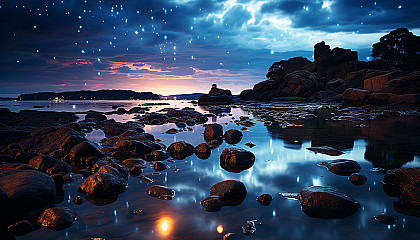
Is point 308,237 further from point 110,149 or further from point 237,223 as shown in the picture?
point 110,149

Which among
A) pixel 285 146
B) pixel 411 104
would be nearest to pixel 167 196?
pixel 285 146

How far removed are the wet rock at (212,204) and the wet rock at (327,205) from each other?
48.6 inches

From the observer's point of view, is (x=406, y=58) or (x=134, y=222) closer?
(x=134, y=222)

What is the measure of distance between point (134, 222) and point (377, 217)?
10.6 ft

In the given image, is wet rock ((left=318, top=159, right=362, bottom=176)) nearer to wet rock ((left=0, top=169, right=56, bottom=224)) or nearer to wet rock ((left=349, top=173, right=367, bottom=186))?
wet rock ((left=349, top=173, right=367, bottom=186))

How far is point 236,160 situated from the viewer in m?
5.52

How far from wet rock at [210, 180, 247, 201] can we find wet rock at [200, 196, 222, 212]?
0.21 metres

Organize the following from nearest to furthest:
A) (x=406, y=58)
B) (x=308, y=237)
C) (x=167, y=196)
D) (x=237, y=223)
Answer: (x=308, y=237) → (x=237, y=223) → (x=167, y=196) → (x=406, y=58)

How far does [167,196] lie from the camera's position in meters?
3.76

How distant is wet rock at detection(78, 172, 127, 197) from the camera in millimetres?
3891

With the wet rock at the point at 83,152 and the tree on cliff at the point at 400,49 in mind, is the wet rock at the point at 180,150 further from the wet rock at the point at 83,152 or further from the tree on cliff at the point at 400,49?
the tree on cliff at the point at 400,49

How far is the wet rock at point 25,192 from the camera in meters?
3.08

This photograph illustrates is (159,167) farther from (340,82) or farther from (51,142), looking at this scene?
(340,82)

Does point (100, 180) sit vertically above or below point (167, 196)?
above
